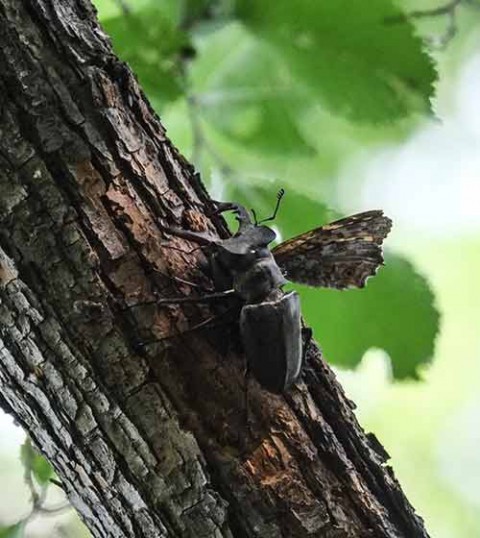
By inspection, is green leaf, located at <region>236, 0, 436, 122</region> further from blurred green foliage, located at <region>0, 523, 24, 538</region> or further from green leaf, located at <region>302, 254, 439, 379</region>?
blurred green foliage, located at <region>0, 523, 24, 538</region>

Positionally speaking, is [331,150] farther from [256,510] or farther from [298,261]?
[256,510]

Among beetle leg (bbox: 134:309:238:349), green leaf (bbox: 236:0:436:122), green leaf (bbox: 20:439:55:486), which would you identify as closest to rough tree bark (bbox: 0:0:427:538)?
beetle leg (bbox: 134:309:238:349)

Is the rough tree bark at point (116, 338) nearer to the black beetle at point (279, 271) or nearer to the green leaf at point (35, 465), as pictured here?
the black beetle at point (279, 271)

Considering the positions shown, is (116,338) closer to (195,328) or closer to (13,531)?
(195,328)

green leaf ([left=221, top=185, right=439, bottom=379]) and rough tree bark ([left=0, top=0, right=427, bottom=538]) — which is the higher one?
green leaf ([left=221, top=185, right=439, bottom=379])

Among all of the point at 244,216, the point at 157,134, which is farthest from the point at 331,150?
the point at 157,134

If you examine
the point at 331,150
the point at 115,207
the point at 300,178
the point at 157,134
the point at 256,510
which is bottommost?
the point at 256,510

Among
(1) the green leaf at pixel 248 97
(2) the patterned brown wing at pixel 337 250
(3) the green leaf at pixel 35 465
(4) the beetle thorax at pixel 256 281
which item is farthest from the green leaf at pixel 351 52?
(3) the green leaf at pixel 35 465
